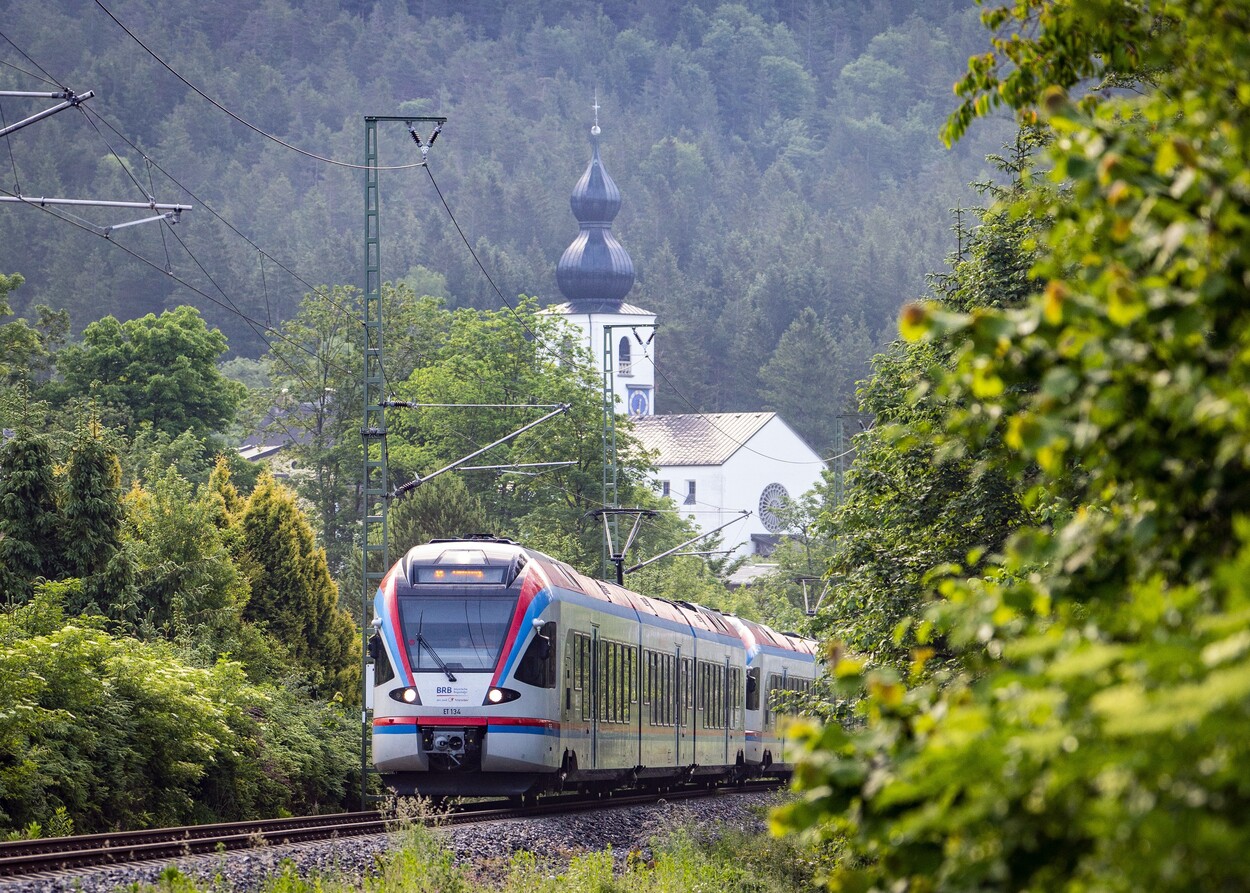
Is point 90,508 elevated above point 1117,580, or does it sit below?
above

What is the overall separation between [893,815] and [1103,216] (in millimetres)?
1579

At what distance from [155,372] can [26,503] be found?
126ft

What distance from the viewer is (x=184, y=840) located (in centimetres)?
1514

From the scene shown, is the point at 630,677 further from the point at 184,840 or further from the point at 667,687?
the point at 184,840

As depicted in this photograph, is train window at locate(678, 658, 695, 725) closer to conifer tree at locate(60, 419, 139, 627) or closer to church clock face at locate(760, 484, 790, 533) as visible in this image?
conifer tree at locate(60, 419, 139, 627)

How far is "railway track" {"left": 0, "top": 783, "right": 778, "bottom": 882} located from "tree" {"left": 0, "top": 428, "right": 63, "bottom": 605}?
7456mm

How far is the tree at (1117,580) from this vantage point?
3.43 m

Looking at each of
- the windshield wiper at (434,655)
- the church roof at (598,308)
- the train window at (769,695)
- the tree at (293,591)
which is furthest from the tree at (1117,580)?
the church roof at (598,308)

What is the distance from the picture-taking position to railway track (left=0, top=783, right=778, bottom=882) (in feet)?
46.2


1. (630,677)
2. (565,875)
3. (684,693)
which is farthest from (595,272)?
(565,875)

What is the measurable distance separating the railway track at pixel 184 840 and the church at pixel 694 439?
87942mm

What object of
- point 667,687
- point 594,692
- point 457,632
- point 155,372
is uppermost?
point 155,372

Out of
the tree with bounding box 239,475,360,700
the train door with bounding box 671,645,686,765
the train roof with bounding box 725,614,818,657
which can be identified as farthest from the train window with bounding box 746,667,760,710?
the tree with bounding box 239,475,360,700

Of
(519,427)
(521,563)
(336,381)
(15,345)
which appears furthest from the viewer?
(336,381)
